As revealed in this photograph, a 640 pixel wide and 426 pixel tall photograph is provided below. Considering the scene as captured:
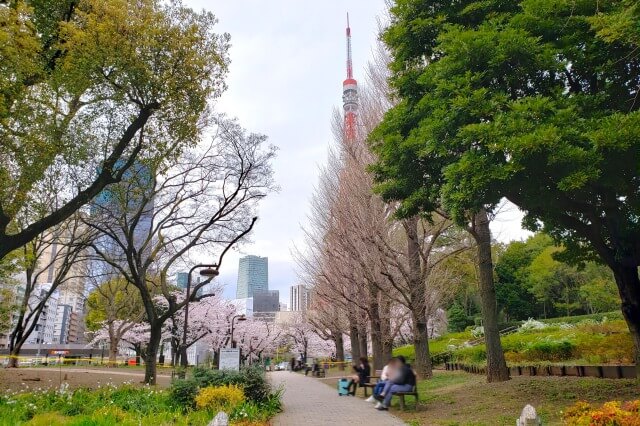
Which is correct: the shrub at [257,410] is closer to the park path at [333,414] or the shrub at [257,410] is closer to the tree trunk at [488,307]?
the park path at [333,414]

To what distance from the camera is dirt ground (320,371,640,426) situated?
8.26 metres

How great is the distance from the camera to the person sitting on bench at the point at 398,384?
32.9ft

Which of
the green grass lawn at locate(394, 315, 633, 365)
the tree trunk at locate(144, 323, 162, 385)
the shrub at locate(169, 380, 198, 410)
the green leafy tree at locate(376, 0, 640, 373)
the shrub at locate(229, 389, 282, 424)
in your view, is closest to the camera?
the green leafy tree at locate(376, 0, 640, 373)

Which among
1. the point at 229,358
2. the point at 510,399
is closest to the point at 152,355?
the point at 229,358

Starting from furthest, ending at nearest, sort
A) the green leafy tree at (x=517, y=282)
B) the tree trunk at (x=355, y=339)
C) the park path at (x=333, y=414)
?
the green leafy tree at (x=517, y=282)
the tree trunk at (x=355, y=339)
the park path at (x=333, y=414)

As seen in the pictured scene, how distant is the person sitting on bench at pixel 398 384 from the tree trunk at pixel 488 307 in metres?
3.19

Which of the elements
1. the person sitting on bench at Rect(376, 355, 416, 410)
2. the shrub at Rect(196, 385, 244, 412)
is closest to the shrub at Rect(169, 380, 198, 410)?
the shrub at Rect(196, 385, 244, 412)

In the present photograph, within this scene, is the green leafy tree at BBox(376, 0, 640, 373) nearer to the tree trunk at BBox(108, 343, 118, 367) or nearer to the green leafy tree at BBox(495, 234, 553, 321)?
the green leafy tree at BBox(495, 234, 553, 321)

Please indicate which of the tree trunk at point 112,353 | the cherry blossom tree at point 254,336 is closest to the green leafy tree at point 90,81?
the tree trunk at point 112,353

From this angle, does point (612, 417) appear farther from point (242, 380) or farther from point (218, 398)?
point (242, 380)

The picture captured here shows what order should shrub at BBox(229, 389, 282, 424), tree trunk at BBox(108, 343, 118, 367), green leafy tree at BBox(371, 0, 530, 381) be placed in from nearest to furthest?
green leafy tree at BBox(371, 0, 530, 381)
shrub at BBox(229, 389, 282, 424)
tree trunk at BBox(108, 343, 118, 367)

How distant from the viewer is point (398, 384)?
10.1 m

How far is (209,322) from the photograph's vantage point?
154 feet

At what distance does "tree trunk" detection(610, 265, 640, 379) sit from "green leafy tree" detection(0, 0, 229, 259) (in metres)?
11.0
